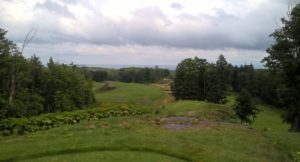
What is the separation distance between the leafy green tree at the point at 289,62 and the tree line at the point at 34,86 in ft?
99.0

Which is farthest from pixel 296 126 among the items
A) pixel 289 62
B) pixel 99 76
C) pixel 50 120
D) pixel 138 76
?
pixel 99 76

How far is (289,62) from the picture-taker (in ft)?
111

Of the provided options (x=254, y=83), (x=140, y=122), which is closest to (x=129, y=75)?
(x=254, y=83)

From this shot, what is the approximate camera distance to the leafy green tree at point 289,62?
110 ft

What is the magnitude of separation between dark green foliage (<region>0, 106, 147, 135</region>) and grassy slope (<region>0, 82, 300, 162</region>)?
1.16 m

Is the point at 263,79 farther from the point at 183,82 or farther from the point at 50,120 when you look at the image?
the point at 50,120

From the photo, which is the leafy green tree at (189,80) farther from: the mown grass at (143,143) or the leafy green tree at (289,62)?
the mown grass at (143,143)

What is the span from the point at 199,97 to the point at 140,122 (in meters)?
55.3

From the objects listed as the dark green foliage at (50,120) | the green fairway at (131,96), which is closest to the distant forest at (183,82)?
the green fairway at (131,96)

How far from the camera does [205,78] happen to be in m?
76.9

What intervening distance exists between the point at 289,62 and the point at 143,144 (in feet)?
72.8

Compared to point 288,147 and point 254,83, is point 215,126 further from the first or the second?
point 254,83

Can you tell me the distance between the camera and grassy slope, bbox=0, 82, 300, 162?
1562 cm

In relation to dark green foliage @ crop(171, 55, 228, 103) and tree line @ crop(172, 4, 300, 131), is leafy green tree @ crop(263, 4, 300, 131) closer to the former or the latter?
tree line @ crop(172, 4, 300, 131)
